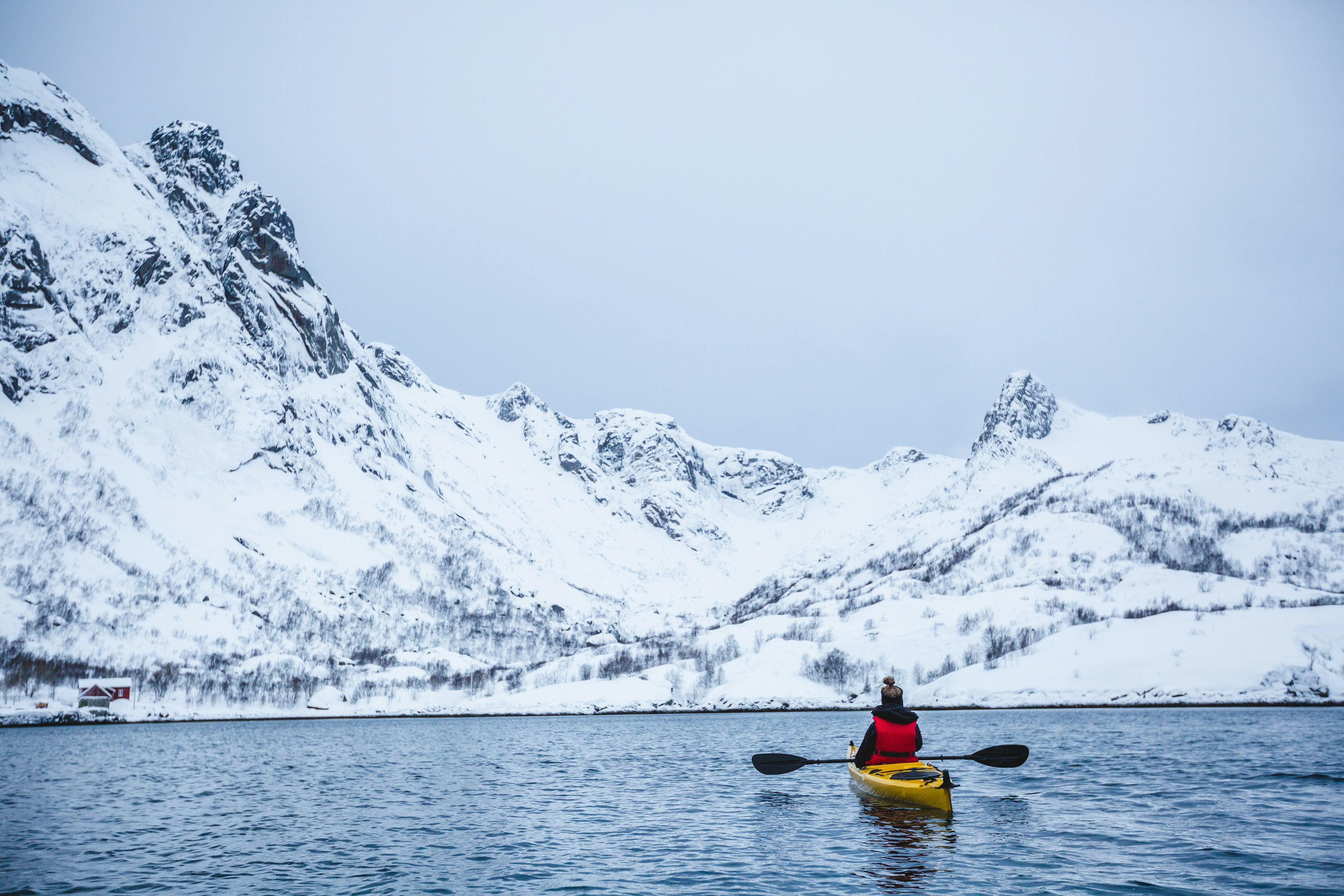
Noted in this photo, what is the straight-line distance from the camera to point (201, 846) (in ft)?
89.9

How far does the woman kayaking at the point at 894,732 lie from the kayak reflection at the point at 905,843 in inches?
64.2

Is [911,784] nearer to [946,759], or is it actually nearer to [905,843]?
[905,843]

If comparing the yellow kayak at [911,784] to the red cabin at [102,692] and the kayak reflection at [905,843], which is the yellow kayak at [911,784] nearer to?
the kayak reflection at [905,843]

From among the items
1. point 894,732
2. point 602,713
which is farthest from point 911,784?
point 602,713

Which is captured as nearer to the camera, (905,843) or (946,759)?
(905,843)

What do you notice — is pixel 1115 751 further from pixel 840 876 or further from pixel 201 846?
pixel 201 846

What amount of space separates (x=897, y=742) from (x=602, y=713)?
4811 inches

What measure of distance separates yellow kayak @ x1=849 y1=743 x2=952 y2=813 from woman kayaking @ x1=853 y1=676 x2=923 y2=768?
1.15ft

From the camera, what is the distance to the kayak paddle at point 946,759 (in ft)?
110

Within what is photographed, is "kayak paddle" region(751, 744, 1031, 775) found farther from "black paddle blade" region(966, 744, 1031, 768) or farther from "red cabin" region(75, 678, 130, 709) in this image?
"red cabin" region(75, 678, 130, 709)

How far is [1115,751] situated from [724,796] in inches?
1104

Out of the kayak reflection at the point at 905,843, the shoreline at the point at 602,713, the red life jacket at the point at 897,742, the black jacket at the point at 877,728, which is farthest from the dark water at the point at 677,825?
the shoreline at the point at 602,713

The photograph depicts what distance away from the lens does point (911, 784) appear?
1156 inches

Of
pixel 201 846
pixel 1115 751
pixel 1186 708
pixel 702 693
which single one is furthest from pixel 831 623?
pixel 201 846
